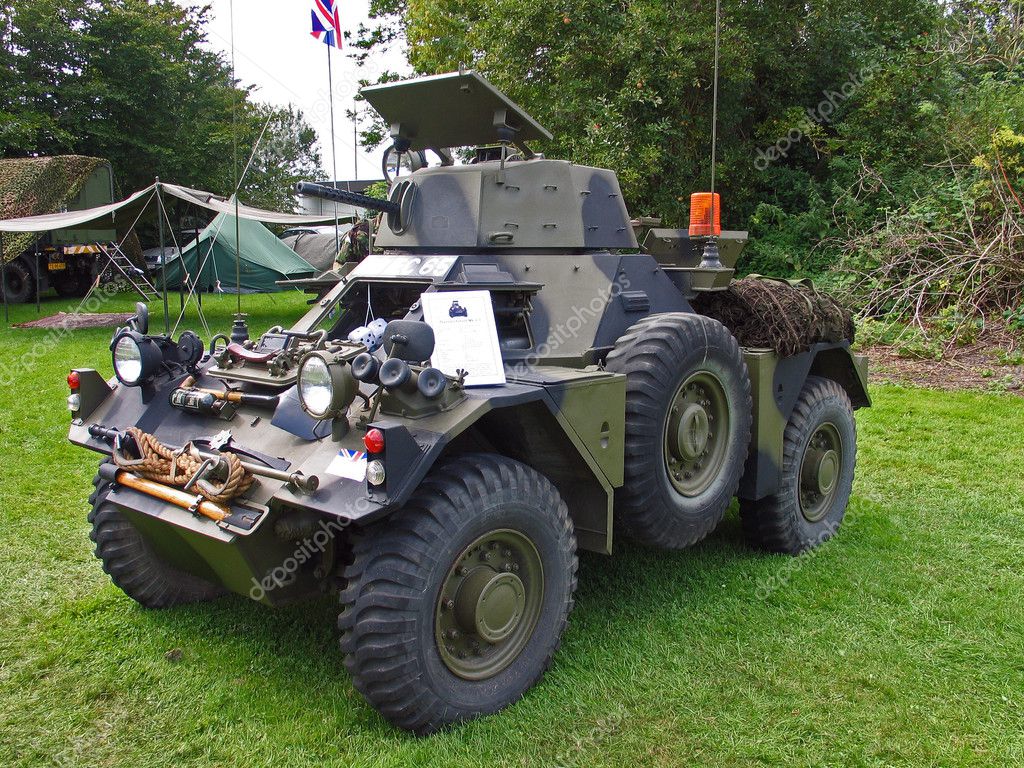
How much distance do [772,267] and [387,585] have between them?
11.9 metres

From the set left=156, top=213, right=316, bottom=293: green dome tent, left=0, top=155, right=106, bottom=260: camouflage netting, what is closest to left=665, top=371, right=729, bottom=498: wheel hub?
left=156, top=213, right=316, bottom=293: green dome tent

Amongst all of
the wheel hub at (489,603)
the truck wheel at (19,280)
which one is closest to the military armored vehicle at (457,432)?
the wheel hub at (489,603)

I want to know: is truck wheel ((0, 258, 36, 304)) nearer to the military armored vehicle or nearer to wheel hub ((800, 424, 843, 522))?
the military armored vehicle

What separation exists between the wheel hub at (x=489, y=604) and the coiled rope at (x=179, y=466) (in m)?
0.84

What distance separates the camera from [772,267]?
14.0 metres

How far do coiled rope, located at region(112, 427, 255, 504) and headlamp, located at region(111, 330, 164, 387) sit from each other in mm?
345

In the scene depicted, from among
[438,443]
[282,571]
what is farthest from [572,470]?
[282,571]

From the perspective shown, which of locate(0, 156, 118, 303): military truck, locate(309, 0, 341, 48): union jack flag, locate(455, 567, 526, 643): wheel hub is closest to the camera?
locate(455, 567, 526, 643): wheel hub

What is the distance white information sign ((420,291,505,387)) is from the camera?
372 cm

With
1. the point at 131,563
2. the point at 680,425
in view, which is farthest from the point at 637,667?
the point at 131,563

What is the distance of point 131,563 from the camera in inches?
174

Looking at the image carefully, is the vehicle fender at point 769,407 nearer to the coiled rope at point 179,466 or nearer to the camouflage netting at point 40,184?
the coiled rope at point 179,466

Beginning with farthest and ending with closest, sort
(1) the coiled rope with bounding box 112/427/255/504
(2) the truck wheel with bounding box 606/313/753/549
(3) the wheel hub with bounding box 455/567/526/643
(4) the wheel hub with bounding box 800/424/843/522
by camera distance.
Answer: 1. (4) the wheel hub with bounding box 800/424/843/522
2. (2) the truck wheel with bounding box 606/313/753/549
3. (3) the wheel hub with bounding box 455/567/526/643
4. (1) the coiled rope with bounding box 112/427/255/504

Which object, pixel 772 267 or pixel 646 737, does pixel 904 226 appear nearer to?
pixel 772 267
